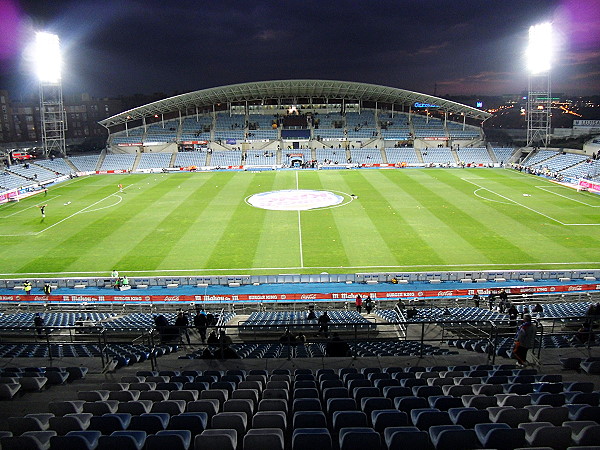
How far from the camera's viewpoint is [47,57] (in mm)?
65188

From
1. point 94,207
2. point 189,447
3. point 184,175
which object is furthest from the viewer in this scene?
point 184,175

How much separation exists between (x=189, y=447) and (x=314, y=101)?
92.0m

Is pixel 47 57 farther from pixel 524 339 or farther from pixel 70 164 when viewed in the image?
pixel 524 339

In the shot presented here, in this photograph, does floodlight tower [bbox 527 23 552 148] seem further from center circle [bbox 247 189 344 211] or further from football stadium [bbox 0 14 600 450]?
center circle [bbox 247 189 344 211]

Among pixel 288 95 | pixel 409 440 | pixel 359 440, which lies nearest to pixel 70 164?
pixel 288 95

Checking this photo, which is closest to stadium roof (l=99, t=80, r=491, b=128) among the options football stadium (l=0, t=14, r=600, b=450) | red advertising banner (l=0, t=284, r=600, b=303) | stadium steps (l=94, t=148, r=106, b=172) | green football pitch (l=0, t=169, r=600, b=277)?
football stadium (l=0, t=14, r=600, b=450)

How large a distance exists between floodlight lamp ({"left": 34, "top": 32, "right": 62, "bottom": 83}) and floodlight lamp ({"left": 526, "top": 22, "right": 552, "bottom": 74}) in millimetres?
69627

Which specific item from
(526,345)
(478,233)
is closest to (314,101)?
(478,233)

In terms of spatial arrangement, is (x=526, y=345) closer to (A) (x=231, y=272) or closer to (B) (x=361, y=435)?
(B) (x=361, y=435)

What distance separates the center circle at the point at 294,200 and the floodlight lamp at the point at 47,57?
3994 cm

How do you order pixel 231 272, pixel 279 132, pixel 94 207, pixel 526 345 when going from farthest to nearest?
pixel 279 132, pixel 94 207, pixel 231 272, pixel 526 345

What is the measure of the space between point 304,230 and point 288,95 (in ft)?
192

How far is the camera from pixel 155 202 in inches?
1941

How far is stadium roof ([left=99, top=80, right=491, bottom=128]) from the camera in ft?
264
